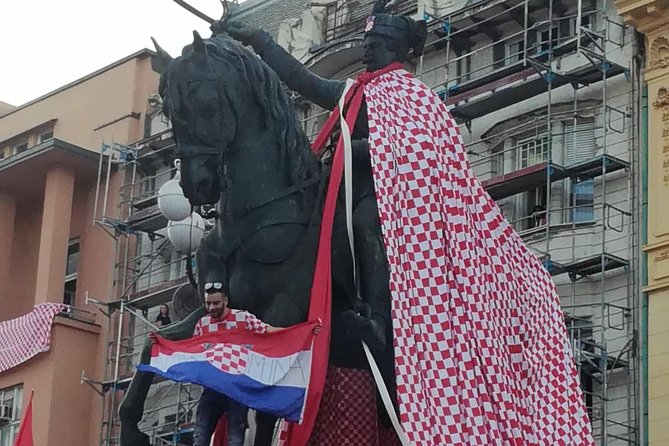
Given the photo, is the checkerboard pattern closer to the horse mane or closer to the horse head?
the horse head

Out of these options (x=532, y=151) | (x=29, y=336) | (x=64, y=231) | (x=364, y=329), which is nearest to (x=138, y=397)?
(x=364, y=329)

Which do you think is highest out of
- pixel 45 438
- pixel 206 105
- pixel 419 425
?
pixel 45 438

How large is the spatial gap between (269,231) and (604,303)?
18862 millimetres

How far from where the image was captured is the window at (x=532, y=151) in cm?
3238

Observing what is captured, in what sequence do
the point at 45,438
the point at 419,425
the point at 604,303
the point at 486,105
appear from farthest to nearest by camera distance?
the point at 45,438 < the point at 486,105 < the point at 604,303 < the point at 419,425

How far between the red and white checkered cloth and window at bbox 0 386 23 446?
→ 0.58 meters

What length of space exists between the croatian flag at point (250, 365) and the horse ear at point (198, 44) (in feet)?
5.91

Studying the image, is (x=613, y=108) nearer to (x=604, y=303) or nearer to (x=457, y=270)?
(x=604, y=303)

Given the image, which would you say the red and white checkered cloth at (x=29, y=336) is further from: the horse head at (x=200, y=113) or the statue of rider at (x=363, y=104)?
the horse head at (x=200, y=113)

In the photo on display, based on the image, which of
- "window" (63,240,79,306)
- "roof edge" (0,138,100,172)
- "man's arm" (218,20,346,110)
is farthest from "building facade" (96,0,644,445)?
"man's arm" (218,20,346,110)

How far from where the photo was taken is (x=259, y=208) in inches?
451

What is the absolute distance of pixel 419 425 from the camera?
11.0m

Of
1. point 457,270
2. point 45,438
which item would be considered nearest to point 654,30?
point 45,438

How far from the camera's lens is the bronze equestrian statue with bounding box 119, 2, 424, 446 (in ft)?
36.8
